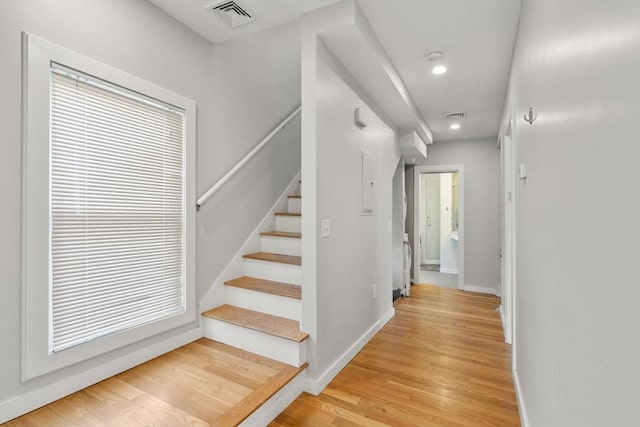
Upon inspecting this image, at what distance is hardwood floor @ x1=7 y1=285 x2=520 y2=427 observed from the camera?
1.55m

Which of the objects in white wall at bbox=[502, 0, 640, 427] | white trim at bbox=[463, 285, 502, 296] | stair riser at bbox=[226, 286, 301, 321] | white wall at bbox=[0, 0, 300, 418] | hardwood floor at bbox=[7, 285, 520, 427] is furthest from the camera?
white trim at bbox=[463, 285, 502, 296]

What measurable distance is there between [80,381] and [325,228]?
1.71m

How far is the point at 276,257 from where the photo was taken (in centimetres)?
284

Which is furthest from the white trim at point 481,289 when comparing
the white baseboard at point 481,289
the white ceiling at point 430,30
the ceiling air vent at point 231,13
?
the ceiling air vent at point 231,13

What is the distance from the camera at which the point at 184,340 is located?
229cm

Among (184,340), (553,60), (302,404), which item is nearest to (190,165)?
(184,340)

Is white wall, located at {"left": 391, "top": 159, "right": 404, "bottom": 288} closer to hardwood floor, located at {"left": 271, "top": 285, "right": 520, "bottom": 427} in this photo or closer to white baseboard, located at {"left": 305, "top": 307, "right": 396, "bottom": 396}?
hardwood floor, located at {"left": 271, "top": 285, "right": 520, "bottom": 427}

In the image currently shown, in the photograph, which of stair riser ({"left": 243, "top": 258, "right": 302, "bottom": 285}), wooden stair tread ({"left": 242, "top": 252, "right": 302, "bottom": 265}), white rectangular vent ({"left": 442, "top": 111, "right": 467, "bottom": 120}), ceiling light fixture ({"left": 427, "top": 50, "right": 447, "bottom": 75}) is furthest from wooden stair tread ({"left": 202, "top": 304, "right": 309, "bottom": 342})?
white rectangular vent ({"left": 442, "top": 111, "right": 467, "bottom": 120})

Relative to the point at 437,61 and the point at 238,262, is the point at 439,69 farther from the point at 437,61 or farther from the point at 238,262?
the point at 238,262

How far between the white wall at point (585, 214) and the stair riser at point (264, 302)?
152 centimetres

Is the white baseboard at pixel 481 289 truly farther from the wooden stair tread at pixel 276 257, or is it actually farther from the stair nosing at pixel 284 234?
the wooden stair tread at pixel 276 257

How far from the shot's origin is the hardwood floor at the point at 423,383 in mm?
1883

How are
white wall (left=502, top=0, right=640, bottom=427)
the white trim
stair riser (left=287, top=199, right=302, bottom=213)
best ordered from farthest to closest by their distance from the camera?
1. the white trim
2. stair riser (left=287, top=199, right=302, bottom=213)
3. white wall (left=502, top=0, right=640, bottom=427)

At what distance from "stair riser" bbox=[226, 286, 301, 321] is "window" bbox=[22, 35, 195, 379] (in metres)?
0.37
